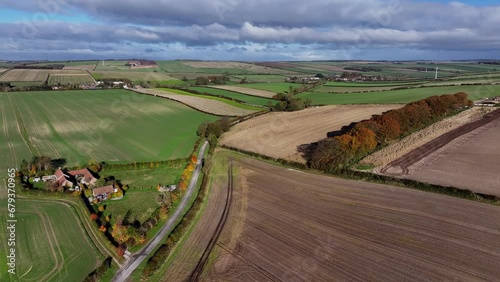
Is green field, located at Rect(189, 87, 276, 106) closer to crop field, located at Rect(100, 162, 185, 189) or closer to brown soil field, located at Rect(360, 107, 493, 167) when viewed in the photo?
brown soil field, located at Rect(360, 107, 493, 167)

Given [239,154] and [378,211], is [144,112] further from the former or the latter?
[378,211]

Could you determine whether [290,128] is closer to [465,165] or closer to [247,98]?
[465,165]

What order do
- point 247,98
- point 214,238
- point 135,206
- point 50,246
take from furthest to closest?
point 247,98
point 135,206
point 214,238
point 50,246

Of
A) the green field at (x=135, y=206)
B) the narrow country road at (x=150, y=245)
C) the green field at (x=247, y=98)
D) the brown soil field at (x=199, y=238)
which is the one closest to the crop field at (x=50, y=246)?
the narrow country road at (x=150, y=245)

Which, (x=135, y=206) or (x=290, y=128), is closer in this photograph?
(x=135, y=206)

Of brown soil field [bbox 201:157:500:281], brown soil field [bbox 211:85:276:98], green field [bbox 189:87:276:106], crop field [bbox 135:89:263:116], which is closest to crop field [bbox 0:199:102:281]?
brown soil field [bbox 201:157:500:281]

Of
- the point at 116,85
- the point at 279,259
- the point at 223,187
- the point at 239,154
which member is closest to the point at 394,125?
the point at 239,154

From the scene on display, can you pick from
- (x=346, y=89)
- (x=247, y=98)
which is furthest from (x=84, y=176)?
(x=346, y=89)
